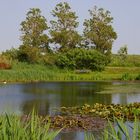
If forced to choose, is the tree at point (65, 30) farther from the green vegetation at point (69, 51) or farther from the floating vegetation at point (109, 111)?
the floating vegetation at point (109, 111)

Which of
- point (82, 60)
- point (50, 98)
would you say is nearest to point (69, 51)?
point (82, 60)

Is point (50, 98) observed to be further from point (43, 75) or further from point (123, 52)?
point (123, 52)

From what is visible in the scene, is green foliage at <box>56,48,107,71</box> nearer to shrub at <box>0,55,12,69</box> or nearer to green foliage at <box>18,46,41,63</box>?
green foliage at <box>18,46,41,63</box>

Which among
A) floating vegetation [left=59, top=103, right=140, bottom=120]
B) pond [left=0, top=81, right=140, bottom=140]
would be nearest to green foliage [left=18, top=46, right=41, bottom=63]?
pond [left=0, top=81, right=140, bottom=140]

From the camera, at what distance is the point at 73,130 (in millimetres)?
9773

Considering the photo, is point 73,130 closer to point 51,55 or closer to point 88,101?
point 88,101

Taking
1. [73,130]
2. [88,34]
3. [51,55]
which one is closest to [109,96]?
[73,130]

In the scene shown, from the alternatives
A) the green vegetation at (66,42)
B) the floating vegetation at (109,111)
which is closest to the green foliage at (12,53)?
the green vegetation at (66,42)

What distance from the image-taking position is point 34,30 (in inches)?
1463

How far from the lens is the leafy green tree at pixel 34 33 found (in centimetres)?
3638

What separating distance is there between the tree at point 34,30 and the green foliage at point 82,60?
3.22m

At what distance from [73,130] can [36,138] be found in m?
5.72

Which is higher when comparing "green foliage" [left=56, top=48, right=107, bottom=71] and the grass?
"green foliage" [left=56, top=48, right=107, bottom=71]

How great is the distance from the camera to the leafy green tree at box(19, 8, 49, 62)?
3638 cm
